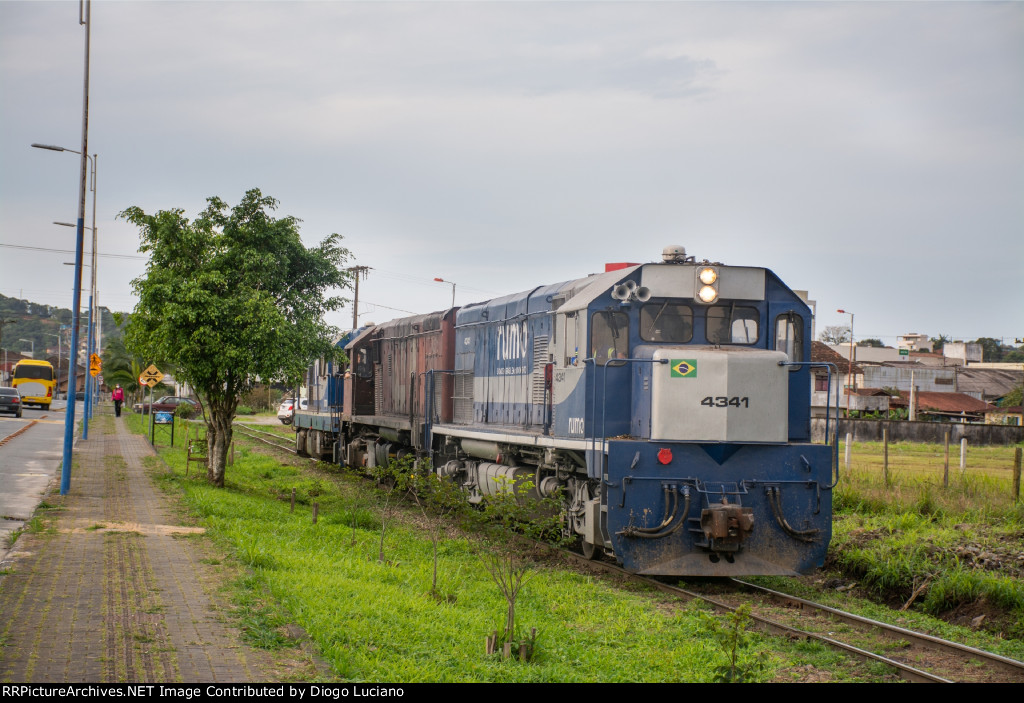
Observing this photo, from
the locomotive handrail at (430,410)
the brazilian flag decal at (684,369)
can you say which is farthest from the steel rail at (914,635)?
the locomotive handrail at (430,410)

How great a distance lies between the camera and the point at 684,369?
10.9 meters

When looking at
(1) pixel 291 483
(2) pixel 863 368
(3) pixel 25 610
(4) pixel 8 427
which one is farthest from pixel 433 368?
(2) pixel 863 368

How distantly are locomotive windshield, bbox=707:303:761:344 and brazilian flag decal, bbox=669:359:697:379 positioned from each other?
1.17 metres

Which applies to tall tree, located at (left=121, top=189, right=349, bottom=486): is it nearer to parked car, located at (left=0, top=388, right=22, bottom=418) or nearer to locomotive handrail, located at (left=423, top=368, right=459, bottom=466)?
locomotive handrail, located at (left=423, top=368, right=459, bottom=466)

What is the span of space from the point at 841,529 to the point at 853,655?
6696 millimetres

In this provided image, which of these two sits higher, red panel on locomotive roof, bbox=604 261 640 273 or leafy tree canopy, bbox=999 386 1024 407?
red panel on locomotive roof, bbox=604 261 640 273

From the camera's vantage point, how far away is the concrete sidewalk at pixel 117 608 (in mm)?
6730

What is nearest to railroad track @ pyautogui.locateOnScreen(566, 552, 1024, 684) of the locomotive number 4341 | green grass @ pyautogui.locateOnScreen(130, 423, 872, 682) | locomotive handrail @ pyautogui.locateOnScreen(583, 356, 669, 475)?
green grass @ pyautogui.locateOnScreen(130, 423, 872, 682)

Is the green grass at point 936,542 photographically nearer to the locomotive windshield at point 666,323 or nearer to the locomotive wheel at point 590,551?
the locomotive wheel at point 590,551

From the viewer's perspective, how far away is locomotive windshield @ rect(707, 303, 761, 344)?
11953 millimetres

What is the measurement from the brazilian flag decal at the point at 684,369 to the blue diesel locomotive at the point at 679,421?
0.04ft

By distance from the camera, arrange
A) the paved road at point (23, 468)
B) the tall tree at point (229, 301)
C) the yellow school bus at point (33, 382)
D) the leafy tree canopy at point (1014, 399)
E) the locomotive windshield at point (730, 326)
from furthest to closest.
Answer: the leafy tree canopy at point (1014, 399) → the yellow school bus at point (33, 382) → the tall tree at point (229, 301) → the paved road at point (23, 468) → the locomotive windshield at point (730, 326)

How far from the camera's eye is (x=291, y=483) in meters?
22.9
